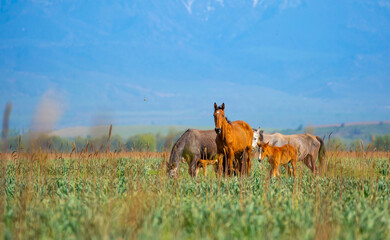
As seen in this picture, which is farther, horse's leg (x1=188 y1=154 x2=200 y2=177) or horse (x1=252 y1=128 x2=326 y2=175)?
horse (x1=252 y1=128 x2=326 y2=175)

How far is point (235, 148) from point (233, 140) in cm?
31

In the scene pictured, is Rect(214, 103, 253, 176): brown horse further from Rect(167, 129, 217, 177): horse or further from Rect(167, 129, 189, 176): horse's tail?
Rect(167, 129, 189, 176): horse's tail

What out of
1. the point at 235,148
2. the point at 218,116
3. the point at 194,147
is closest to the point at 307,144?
the point at 194,147

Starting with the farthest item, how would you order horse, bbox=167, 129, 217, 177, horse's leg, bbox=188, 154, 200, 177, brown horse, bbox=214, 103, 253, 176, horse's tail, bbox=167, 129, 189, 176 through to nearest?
horse, bbox=167, 129, 217, 177 < horse's leg, bbox=188, 154, 200, 177 < horse's tail, bbox=167, 129, 189, 176 < brown horse, bbox=214, 103, 253, 176

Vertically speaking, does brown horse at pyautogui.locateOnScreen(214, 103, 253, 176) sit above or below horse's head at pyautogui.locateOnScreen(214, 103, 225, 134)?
below

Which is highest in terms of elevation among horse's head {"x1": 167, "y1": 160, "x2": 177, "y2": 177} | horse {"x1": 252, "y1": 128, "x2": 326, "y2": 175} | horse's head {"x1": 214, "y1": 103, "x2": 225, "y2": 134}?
horse's head {"x1": 214, "y1": 103, "x2": 225, "y2": 134}

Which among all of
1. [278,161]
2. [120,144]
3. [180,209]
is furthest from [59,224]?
[278,161]

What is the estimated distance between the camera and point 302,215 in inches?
285

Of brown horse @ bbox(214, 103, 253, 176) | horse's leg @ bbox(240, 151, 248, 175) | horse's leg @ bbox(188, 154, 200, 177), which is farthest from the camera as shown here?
horse's leg @ bbox(188, 154, 200, 177)

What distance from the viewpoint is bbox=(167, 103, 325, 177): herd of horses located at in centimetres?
1270

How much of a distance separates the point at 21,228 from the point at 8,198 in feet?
12.1

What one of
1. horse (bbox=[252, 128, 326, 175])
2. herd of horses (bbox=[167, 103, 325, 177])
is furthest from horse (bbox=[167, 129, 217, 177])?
horse (bbox=[252, 128, 326, 175])

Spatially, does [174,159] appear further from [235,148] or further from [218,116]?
[218,116]

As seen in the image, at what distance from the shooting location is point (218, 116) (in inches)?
468
